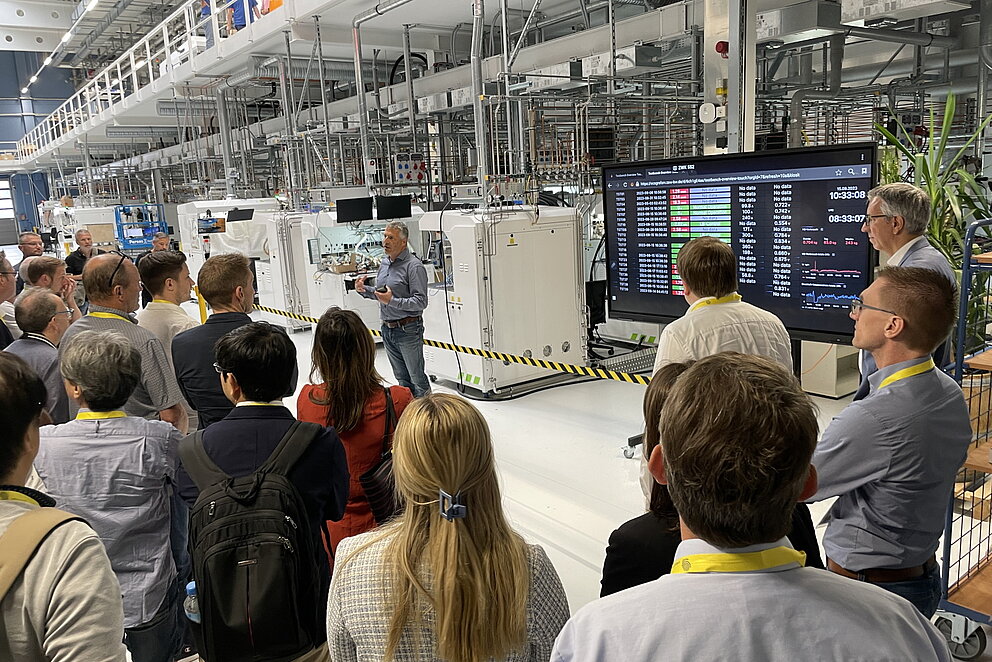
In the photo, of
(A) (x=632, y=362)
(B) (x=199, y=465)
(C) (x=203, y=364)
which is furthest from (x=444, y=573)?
(A) (x=632, y=362)

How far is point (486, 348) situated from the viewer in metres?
6.52

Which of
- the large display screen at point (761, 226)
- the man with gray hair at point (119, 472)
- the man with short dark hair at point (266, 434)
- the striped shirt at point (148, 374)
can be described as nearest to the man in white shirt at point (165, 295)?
the striped shirt at point (148, 374)

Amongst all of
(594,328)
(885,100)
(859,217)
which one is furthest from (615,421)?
(885,100)

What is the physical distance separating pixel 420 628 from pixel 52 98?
32.9 m

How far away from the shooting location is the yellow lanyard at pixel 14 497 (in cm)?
134

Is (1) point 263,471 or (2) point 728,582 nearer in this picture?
(2) point 728,582

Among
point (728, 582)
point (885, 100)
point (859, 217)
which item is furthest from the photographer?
point (885, 100)

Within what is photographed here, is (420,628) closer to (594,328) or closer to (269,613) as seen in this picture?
(269,613)

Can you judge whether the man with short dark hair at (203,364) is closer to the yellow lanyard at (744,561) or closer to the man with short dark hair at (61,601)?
the man with short dark hair at (61,601)

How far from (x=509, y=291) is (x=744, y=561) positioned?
18.6 feet

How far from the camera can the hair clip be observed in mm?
1445

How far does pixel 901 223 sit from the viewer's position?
3.39 m

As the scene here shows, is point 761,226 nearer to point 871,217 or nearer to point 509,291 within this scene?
point 871,217

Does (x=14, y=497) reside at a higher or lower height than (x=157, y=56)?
lower
